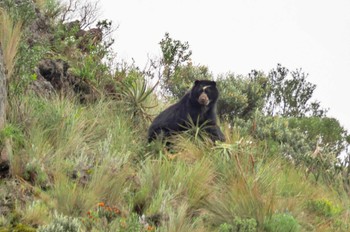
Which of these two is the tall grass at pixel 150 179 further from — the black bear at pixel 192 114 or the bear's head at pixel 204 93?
the bear's head at pixel 204 93

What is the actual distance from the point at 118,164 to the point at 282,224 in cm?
255

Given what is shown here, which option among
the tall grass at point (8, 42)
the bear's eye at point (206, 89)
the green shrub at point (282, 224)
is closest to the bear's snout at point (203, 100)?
the bear's eye at point (206, 89)

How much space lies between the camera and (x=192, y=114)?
1422 centimetres

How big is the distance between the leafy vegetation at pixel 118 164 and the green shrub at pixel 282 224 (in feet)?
0.06

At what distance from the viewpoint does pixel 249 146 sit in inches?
494

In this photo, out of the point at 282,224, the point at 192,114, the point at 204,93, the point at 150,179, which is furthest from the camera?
the point at 204,93

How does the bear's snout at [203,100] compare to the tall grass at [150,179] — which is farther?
the bear's snout at [203,100]

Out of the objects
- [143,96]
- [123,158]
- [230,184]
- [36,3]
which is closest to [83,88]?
[143,96]

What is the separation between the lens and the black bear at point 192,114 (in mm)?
14008

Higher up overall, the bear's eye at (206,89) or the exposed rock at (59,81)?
the bear's eye at (206,89)

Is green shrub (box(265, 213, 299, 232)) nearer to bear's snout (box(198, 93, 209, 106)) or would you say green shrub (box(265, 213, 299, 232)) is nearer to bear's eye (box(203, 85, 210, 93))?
bear's snout (box(198, 93, 209, 106))

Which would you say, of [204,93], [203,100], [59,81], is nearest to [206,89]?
[204,93]

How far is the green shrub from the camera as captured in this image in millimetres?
9453

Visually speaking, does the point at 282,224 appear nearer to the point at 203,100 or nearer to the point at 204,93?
the point at 203,100
